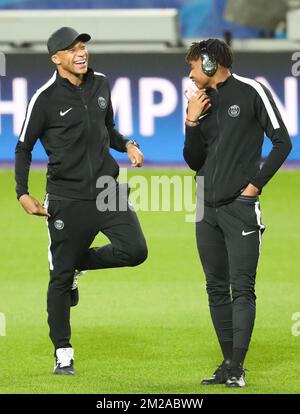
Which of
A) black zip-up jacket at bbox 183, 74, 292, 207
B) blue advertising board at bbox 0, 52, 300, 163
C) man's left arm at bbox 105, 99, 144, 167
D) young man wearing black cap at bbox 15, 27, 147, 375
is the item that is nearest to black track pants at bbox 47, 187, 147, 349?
young man wearing black cap at bbox 15, 27, 147, 375

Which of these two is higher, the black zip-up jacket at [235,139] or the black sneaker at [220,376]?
the black zip-up jacket at [235,139]

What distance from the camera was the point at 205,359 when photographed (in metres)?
9.35

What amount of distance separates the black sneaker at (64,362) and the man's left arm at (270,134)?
180cm

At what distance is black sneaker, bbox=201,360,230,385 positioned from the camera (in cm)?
842

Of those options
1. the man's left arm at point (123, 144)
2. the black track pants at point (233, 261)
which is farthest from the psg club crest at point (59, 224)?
the black track pants at point (233, 261)

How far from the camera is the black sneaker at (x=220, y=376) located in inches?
332

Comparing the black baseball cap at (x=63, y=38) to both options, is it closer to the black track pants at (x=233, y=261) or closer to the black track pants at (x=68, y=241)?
the black track pants at (x=68, y=241)

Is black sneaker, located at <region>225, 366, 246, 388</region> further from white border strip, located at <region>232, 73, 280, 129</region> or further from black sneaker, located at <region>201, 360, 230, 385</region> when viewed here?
white border strip, located at <region>232, 73, 280, 129</region>

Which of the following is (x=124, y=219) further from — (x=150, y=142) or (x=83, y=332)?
(x=150, y=142)

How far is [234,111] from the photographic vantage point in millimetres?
8281

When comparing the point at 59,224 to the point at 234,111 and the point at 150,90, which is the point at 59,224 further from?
the point at 150,90

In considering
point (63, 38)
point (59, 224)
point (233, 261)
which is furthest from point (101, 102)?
point (233, 261)

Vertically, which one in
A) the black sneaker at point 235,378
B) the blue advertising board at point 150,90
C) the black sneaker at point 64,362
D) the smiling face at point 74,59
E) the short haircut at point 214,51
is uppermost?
the blue advertising board at point 150,90

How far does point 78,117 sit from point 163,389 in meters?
2.02
